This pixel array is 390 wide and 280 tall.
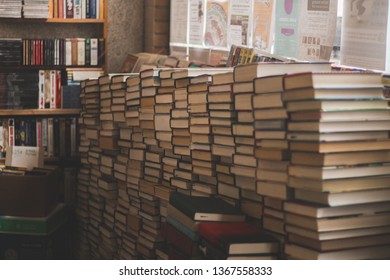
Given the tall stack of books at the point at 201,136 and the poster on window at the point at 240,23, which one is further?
the poster on window at the point at 240,23

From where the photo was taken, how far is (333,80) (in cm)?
262

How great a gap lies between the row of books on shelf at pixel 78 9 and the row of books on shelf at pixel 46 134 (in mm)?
848

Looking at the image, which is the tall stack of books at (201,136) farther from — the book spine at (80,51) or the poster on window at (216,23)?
the book spine at (80,51)

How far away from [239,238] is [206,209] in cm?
31

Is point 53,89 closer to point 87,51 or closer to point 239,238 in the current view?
point 87,51

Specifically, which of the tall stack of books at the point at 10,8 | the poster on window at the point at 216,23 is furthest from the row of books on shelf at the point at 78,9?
the poster on window at the point at 216,23

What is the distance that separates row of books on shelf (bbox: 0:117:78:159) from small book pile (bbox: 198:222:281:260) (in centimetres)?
324

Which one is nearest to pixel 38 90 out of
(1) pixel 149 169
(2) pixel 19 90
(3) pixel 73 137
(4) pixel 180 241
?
(2) pixel 19 90

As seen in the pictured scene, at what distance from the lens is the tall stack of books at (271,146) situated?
108 inches

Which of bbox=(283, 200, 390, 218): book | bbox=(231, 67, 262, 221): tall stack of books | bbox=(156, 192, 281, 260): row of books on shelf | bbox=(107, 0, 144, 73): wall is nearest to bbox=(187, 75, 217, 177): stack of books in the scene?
bbox=(156, 192, 281, 260): row of books on shelf

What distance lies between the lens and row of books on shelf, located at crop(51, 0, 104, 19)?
236 inches

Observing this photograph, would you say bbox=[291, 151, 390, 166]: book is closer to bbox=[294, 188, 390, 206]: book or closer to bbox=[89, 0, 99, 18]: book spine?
bbox=[294, 188, 390, 206]: book
